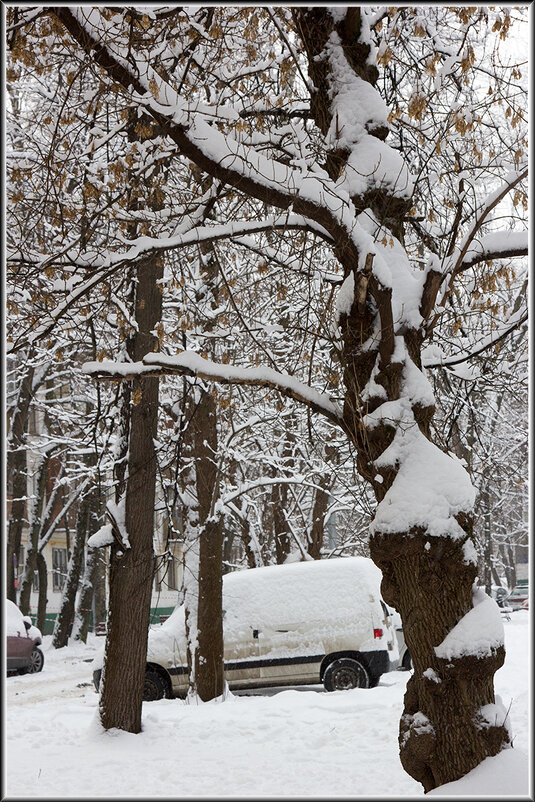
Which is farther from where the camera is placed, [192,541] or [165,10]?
[192,541]

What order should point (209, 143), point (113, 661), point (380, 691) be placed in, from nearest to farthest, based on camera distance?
point (209, 143)
point (113, 661)
point (380, 691)

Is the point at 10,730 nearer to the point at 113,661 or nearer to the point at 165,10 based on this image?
the point at 113,661

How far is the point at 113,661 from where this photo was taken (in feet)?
29.3

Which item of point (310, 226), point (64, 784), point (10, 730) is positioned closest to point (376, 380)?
point (310, 226)

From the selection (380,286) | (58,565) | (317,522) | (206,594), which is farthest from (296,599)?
(58,565)

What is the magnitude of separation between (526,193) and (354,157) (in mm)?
1402

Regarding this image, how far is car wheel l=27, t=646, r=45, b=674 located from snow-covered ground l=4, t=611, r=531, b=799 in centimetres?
1026

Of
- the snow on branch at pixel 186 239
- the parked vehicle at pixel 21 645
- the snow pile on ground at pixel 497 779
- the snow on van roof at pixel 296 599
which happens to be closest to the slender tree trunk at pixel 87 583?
the parked vehicle at pixel 21 645

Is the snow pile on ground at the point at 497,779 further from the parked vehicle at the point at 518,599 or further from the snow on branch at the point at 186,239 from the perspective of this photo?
the parked vehicle at the point at 518,599

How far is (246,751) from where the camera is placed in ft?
26.3

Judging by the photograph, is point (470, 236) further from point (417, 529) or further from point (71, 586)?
point (71, 586)

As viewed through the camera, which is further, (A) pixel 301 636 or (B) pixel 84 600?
(B) pixel 84 600

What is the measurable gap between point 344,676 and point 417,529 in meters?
9.46

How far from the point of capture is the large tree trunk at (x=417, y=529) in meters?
4.98
